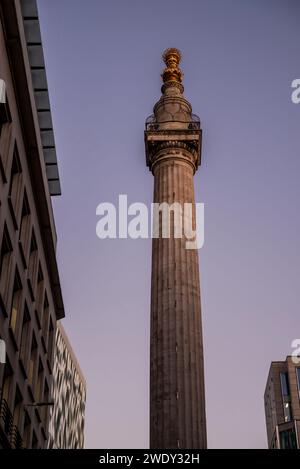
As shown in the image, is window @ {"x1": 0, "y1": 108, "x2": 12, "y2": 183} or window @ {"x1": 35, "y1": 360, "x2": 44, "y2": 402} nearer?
window @ {"x1": 0, "y1": 108, "x2": 12, "y2": 183}

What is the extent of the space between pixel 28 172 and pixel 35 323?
312 inches

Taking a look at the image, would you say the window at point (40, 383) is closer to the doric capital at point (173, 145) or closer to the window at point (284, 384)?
the doric capital at point (173, 145)

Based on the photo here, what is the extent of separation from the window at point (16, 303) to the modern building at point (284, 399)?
74.8m

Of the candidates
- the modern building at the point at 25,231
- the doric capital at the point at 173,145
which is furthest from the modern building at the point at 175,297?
the modern building at the point at 25,231

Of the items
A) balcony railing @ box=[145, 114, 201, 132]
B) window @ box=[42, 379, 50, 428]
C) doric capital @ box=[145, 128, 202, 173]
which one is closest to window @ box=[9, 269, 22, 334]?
window @ box=[42, 379, 50, 428]

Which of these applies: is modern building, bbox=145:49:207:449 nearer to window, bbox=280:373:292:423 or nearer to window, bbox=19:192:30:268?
window, bbox=19:192:30:268

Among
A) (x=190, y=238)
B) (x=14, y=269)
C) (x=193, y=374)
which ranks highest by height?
(x=190, y=238)

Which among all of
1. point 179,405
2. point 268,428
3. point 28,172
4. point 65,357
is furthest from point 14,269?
point 268,428

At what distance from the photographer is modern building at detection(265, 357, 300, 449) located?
329 ft

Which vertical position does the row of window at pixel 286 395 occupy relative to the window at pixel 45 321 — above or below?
above

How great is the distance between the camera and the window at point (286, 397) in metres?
105

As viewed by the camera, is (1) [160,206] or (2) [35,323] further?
(1) [160,206]

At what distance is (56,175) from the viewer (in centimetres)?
4097
